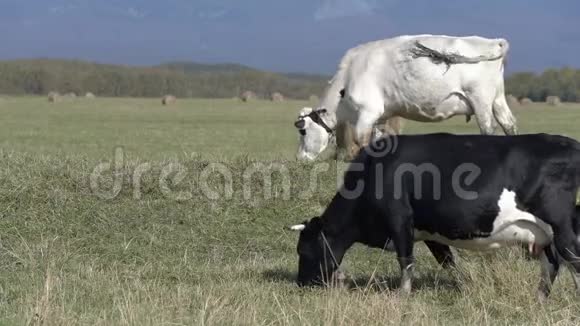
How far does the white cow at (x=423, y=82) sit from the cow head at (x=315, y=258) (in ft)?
17.1

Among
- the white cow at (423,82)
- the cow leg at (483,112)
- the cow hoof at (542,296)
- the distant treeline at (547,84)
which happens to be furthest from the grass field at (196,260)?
the distant treeline at (547,84)

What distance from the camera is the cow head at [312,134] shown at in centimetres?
1457

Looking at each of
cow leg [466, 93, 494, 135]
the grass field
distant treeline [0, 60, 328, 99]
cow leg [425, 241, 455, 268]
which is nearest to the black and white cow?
the grass field

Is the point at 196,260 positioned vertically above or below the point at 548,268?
below

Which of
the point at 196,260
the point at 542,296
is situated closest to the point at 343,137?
the point at 196,260

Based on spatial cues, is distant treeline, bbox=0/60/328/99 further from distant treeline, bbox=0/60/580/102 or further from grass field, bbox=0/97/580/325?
grass field, bbox=0/97/580/325

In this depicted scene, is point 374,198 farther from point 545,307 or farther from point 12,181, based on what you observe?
point 12,181

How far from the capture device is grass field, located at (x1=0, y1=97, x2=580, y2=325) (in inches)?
264

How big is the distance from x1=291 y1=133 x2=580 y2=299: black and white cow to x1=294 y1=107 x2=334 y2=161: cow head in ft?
21.1

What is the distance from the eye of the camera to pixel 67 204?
10.9m

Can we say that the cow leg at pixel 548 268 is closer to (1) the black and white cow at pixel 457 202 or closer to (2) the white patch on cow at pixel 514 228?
(1) the black and white cow at pixel 457 202

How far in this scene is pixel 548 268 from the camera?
302 inches

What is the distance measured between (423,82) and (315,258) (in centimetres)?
556

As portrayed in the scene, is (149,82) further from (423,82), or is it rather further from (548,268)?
(548,268)
